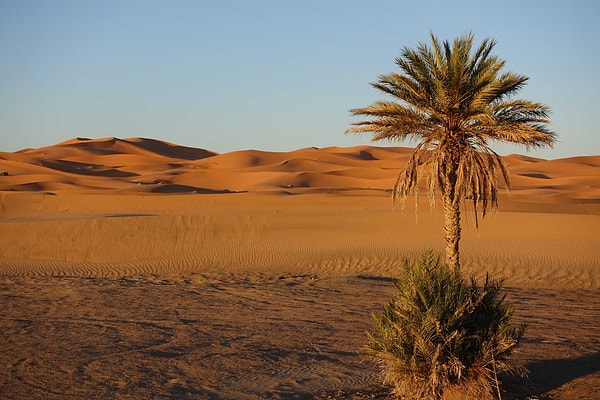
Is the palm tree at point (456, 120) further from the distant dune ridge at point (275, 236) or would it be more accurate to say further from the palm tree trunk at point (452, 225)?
the distant dune ridge at point (275, 236)

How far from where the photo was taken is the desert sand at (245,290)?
9.00 m

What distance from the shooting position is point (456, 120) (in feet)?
37.7

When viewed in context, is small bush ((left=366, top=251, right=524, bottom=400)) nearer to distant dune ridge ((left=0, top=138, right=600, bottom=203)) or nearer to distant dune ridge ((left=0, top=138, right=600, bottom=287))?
distant dune ridge ((left=0, top=138, right=600, bottom=287))

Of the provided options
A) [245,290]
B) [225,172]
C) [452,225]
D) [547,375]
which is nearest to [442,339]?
[547,375]

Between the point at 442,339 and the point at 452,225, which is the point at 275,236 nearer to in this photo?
the point at 452,225

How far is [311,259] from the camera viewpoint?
2258 centimetres

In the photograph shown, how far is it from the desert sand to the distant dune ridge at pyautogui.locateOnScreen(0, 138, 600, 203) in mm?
16215

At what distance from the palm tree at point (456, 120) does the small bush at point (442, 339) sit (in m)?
3.18

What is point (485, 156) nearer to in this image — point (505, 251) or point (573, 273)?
point (573, 273)

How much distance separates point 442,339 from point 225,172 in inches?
2673

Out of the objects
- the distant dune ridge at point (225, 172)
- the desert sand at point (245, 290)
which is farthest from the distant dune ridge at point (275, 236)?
the distant dune ridge at point (225, 172)

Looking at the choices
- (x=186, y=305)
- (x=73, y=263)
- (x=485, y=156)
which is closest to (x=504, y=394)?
(x=485, y=156)

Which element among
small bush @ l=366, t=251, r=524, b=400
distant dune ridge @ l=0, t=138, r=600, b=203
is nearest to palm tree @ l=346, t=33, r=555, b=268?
small bush @ l=366, t=251, r=524, b=400

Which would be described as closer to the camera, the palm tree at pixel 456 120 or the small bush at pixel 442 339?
the small bush at pixel 442 339
